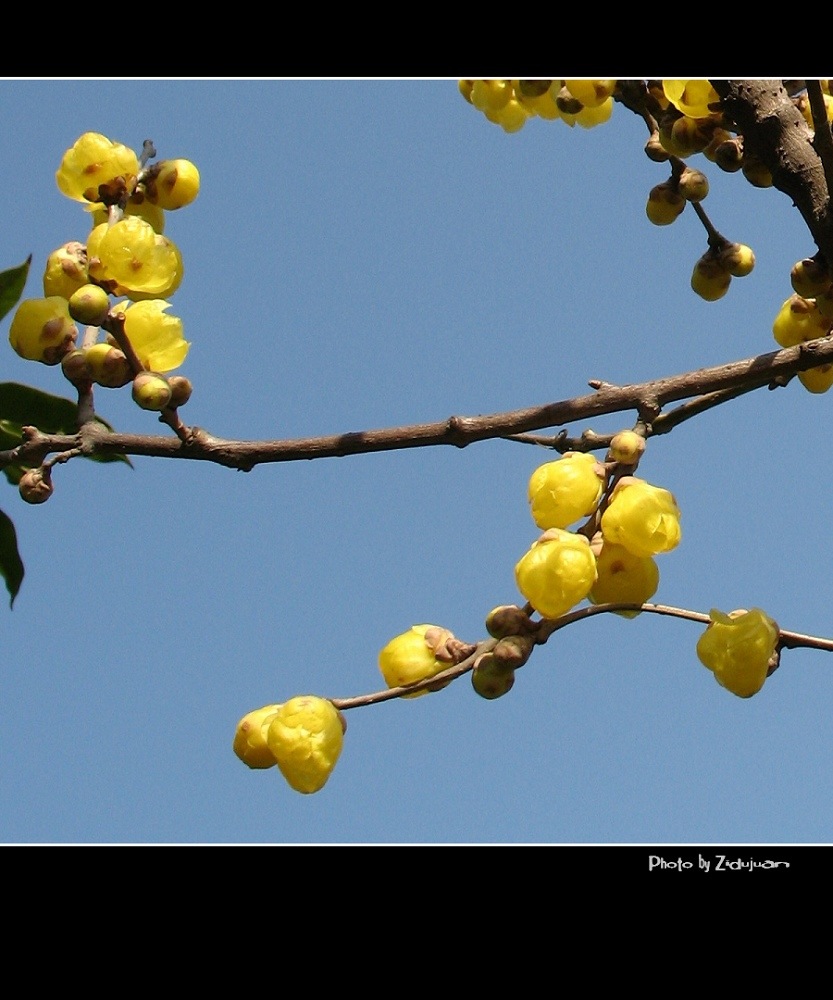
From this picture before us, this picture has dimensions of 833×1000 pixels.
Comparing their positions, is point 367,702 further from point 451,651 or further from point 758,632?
point 758,632

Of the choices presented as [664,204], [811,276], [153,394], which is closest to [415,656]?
[153,394]

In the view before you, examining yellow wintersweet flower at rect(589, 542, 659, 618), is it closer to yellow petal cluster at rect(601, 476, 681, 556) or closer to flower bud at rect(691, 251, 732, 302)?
yellow petal cluster at rect(601, 476, 681, 556)

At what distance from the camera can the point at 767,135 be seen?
4.73 feet

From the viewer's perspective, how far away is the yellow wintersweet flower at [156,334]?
147cm

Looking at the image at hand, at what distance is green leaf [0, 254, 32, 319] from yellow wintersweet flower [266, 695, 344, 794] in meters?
0.81

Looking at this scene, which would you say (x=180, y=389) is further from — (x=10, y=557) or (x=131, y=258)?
(x=10, y=557)

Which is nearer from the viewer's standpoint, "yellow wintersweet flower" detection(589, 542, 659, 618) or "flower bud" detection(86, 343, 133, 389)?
"yellow wintersweet flower" detection(589, 542, 659, 618)

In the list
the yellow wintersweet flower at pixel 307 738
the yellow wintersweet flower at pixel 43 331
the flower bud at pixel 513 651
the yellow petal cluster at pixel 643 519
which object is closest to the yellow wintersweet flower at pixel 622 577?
the yellow petal cluster at pixel 643 519

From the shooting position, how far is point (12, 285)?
154 cm

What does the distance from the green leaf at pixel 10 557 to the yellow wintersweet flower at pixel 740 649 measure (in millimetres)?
1045

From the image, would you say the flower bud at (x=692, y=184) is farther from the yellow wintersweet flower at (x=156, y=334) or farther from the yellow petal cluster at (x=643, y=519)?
the yellow wintersweet flower at (x=156, y=334)

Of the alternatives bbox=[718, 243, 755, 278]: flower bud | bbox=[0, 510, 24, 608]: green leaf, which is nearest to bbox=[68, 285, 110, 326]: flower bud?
bbox=[0, 510, 24, 608]: green leaf

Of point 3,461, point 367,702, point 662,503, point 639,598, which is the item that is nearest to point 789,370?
point 662,503

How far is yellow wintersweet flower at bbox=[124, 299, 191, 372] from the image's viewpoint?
4.81 ft
